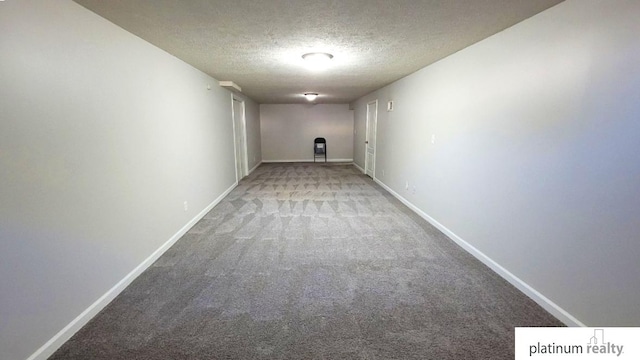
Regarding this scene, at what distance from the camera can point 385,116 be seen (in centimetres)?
603

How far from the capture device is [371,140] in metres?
7.35

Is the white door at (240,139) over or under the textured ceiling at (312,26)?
under

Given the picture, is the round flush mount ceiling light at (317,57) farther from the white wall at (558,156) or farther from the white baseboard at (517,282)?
the white baseboard at (517,282)

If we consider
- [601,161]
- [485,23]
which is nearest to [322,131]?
[485,23]

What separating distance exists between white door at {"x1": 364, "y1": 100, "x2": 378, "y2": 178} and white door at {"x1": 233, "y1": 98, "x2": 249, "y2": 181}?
3.17 metres

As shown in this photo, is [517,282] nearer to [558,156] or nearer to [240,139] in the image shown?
[558,156]

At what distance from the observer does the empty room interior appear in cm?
161

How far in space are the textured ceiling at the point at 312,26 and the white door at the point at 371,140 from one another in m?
3.25

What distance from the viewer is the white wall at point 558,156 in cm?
158

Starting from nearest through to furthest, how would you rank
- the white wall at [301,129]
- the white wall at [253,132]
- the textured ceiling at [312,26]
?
1. the textured ceiling at [312,26]
2. the white wall at [253,132]
3. the white wall at [301,129]

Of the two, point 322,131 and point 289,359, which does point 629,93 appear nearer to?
point 289,359

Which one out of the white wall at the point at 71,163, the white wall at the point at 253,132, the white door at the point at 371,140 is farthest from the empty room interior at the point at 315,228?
the white wall at the point at 253,132

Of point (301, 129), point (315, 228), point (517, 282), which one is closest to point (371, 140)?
point (301, 129)

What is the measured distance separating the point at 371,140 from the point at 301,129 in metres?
3.60
